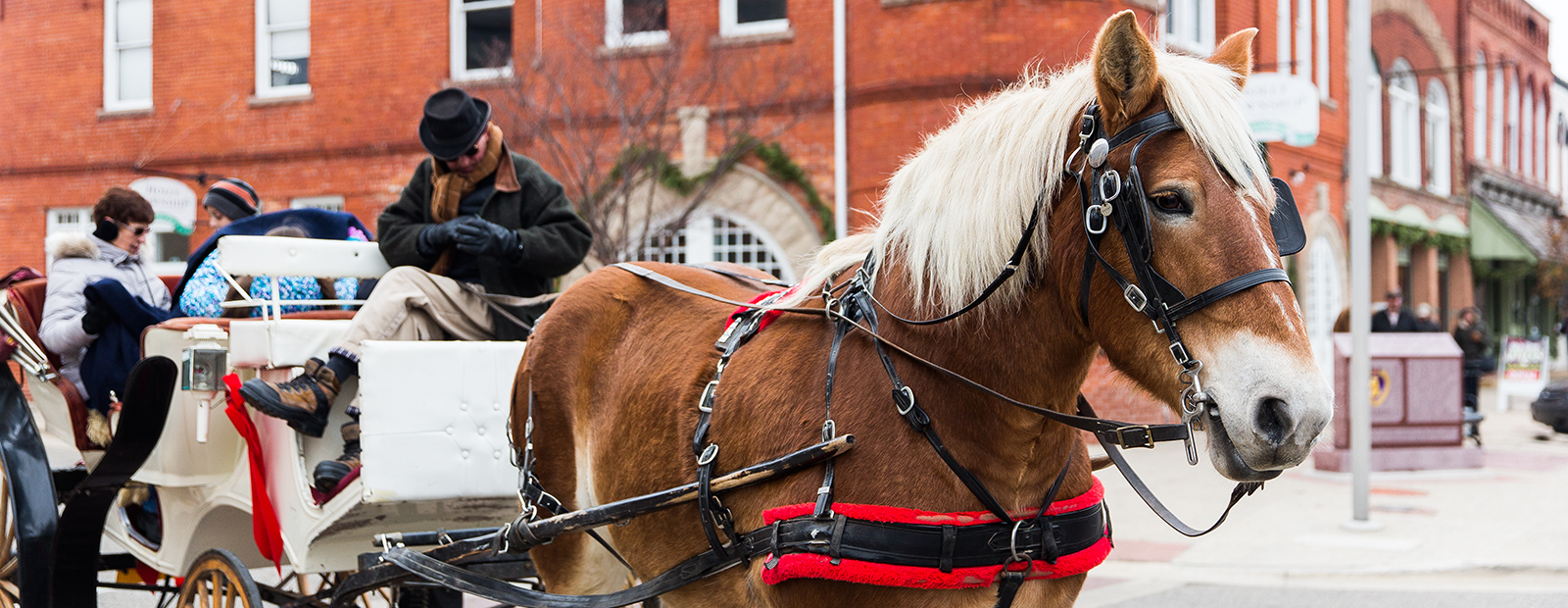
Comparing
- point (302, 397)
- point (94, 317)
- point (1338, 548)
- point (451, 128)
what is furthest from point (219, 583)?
point (1338, 548)

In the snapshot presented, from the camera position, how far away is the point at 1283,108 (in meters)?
12.4

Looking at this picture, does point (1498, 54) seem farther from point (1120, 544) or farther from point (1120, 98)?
point (1120, 98)

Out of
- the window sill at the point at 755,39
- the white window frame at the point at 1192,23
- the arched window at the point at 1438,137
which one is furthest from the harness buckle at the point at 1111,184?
the arched window at the point at 1438,137

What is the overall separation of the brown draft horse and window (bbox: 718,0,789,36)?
11774mm

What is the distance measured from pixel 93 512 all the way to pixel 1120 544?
20.5ft

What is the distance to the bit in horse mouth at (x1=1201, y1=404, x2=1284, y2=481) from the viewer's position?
1.96 metres

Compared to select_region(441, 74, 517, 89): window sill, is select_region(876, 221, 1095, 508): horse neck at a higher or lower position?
lower

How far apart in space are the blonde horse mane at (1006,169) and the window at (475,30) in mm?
13943

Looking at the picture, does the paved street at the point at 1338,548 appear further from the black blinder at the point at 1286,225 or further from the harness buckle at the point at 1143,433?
the black blinder at the point at 1286,225

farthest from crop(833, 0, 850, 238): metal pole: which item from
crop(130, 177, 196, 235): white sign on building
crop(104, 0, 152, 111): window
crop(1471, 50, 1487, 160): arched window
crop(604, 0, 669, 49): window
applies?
crop(1471, 50, 1487, 160): arched window

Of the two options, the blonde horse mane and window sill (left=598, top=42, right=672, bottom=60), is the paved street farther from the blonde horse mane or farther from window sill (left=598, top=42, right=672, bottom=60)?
window sill (left=598, top=42, right=672, bottom=60)

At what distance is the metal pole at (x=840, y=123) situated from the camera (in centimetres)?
1366

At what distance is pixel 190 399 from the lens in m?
4.48

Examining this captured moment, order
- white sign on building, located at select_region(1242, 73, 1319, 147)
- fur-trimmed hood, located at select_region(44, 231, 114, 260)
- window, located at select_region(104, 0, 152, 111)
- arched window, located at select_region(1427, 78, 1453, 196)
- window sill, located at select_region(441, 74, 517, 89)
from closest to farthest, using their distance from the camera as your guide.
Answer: fur-trimmed hood, located at select_region(44, 231, 114, 260) < white sign on building, located at select_region(1242, 73, 1319, 147) < window sill, located at select_region(441, 74, 517, 89) < window, located at select_region(104, 0, 152, 111) < arched window, located at select_region(1427, 78, 1453, 196)
